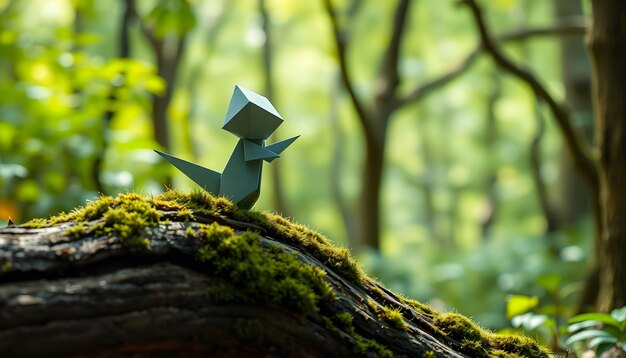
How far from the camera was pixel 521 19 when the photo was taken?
14.9 meters

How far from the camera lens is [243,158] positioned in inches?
92.7

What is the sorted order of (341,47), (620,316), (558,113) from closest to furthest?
(620,316)
(558,113)
(341,47)

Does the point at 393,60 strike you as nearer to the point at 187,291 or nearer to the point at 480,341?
the point at 480,341

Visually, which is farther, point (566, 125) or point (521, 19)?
→ point (521, 19)

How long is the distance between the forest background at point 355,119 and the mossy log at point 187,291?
1.04 feet

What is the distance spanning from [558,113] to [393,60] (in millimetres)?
2282

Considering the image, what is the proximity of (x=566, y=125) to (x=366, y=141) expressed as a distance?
2407 mm

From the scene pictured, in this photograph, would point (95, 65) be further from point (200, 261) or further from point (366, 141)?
point (200, 261)

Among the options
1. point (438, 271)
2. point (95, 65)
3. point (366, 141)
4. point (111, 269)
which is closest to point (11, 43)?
point (95, 65)

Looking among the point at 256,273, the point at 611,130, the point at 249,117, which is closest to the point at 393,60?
the point at 611,130

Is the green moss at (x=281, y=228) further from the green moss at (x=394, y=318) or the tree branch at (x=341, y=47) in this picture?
the tree branch at (x=341, y=47)

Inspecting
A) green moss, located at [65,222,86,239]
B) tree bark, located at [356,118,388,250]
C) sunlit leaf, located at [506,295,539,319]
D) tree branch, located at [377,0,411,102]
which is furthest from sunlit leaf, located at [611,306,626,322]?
tree branch, located at [377,0,411,102]

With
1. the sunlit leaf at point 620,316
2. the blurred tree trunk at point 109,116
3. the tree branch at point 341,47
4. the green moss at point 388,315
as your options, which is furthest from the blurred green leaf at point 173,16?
the sunlit leaf at point 620,316

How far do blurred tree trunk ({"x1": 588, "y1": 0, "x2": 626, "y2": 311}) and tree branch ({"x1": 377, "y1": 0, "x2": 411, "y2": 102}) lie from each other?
293 centimetres
